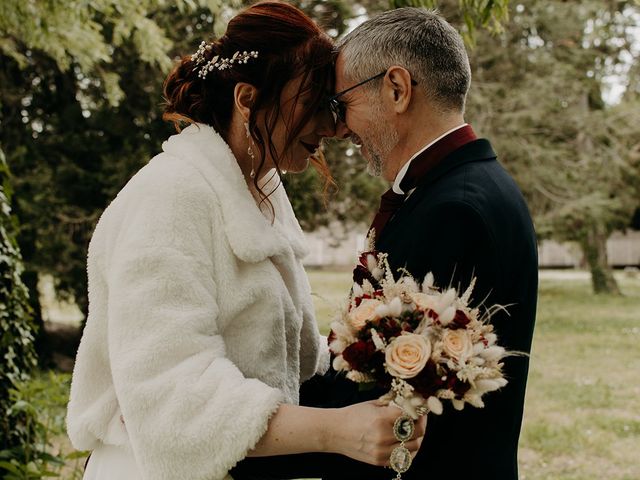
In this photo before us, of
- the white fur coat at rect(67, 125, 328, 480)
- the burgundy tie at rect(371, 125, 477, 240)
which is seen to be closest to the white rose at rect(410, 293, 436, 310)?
the white fur coat at rect(67, 125, 328, 480)

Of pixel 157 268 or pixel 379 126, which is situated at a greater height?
pixel 379 126

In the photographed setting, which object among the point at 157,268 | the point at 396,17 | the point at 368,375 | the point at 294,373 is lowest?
the point at 294,373

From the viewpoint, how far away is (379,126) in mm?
2328

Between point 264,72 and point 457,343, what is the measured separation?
3.45ft

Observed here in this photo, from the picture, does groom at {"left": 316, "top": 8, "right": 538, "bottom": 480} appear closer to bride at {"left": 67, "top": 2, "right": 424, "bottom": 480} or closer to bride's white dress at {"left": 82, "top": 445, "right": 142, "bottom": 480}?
bride at {"left": 67, "top": 2, "right": 424, "bottom": 480}

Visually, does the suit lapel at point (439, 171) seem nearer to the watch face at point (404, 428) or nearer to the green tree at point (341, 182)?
the watch face at point (404, 428)

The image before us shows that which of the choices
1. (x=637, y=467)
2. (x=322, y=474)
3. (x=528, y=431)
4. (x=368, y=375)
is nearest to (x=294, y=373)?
(x=322, y=474)

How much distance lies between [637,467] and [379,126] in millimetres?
5939

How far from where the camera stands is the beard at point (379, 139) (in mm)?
2303

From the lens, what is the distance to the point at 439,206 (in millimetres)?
1919

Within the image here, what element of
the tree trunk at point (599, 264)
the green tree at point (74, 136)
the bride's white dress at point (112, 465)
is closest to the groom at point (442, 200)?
the bride's white dress at point (112, 465)

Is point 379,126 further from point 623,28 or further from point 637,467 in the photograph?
point 623,28

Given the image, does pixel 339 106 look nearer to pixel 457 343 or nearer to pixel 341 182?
pixel 457 343

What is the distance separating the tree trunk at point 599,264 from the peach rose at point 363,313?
2208cm
